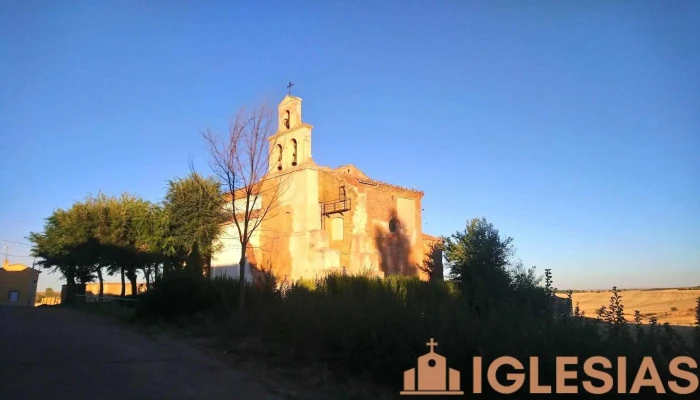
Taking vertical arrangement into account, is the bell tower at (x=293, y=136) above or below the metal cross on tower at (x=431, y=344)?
above

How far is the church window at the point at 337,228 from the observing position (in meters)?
38.7

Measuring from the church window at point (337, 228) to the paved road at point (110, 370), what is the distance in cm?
2636

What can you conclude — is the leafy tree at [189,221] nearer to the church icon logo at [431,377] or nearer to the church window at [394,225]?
the church window at [394,225]

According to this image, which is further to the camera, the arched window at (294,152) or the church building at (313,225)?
the arched window at (294,152)

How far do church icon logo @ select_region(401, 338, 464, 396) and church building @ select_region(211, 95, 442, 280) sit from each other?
2791 centimetres

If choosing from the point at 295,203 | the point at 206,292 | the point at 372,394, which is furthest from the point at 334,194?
the point at 372,394

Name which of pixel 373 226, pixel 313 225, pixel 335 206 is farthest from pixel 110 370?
pixel 373 226

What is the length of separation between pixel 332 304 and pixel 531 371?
445 cm

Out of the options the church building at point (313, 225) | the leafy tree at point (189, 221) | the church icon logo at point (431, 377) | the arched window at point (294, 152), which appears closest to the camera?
the church icon logo at point (431, 377)

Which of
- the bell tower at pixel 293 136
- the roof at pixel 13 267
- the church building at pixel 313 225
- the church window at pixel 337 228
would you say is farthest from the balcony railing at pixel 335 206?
the roof at pixel 13 267

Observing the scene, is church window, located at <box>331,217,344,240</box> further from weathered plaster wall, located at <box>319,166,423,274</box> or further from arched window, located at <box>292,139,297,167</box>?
arched window, located at <box>292,139,297,167</box>

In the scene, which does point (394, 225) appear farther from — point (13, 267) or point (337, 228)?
point (13, 267)

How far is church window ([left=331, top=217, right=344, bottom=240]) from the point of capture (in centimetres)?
3869

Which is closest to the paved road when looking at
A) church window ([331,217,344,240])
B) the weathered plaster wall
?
the weathered plaster wall
